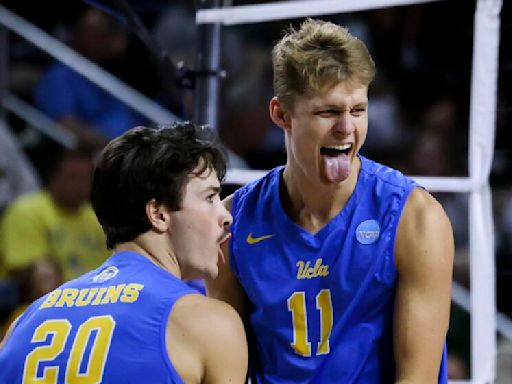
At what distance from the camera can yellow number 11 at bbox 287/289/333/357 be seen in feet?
9.80

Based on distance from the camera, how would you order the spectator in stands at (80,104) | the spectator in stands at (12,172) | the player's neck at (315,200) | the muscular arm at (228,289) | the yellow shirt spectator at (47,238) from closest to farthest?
the player's neck at (315,200) → the muscular arm at (228,289) → the yellow shirt spectator at (47,238) → the spectator in stands at (12,172) → the spectator in stands at (80,104)

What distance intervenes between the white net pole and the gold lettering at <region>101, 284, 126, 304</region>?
156 cm

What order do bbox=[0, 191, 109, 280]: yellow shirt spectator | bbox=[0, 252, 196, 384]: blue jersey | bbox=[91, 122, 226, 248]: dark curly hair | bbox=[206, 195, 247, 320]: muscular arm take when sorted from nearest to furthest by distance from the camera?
bbox=[0, 252, 196, 384]: blue jersey, bbox=[91, 122, 226, 248]: dark curly hair, bbox=[206, 195, 247, 320]: muscular arm, bbox=[0, 191, 109, 280]: yellow shirt spectator

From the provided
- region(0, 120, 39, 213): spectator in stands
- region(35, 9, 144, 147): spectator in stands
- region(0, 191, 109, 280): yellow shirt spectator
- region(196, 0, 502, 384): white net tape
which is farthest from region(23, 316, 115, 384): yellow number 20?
region(35, 9, 144, 147): spectator in stands

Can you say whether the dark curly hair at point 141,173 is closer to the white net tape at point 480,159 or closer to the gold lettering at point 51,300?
the gold lettering at point 51,300

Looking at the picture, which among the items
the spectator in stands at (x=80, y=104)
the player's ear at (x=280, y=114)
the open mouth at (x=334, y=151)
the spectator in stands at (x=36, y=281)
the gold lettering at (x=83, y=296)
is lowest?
the spectator in stands at (x=36, y=281)

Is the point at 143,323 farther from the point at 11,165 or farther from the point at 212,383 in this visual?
the point at 11,165

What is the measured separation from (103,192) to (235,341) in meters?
0.53

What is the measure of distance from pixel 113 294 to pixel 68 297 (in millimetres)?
125

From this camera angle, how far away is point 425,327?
2.85 metres

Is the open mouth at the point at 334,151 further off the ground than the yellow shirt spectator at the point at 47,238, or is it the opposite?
the open mouth at the point at 334,151

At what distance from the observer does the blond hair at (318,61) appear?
2.85m

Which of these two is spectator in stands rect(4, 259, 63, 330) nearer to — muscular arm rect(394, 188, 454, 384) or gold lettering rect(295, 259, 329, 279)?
gold lettering rect(295, 259, 329, 279)

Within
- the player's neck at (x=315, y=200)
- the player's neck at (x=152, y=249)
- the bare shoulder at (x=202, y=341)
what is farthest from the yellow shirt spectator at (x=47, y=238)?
the bare shoulder at (x=202, y=341)
